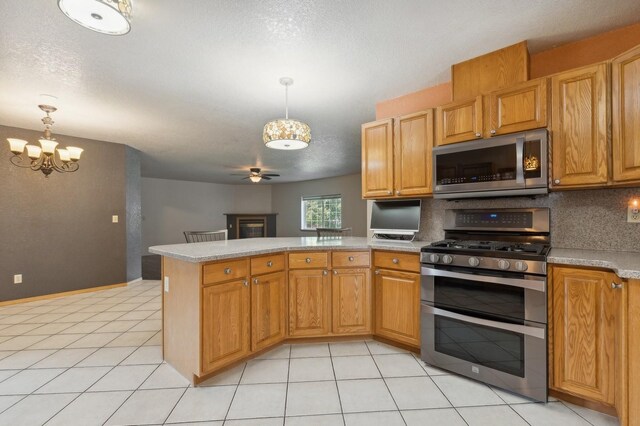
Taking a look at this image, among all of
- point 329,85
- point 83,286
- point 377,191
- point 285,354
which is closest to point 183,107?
point 329,85

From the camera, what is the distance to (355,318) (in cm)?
260

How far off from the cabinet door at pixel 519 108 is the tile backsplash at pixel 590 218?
0.60 meters

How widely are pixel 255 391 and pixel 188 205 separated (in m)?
8.75

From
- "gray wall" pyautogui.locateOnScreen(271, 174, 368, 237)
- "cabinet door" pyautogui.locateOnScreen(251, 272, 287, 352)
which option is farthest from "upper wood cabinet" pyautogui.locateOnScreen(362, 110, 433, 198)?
"gray wall" pyautogui.locateOnScreen(271, 174, 368, 237)

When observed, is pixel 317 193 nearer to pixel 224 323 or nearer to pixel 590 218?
pixel 224 323

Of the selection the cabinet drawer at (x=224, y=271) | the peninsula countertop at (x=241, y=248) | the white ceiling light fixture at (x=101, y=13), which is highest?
the white ceiling light fixture at (x=101, y=13)

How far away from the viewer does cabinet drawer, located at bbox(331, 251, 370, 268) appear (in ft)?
8.52

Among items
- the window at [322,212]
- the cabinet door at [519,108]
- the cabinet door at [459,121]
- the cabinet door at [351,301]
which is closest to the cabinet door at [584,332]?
the cabinet door at [519,108]

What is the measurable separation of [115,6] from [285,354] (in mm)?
2568

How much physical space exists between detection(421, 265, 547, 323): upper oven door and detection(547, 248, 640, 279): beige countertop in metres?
0.17

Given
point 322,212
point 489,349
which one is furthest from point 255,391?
point 322,212

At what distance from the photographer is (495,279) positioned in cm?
190

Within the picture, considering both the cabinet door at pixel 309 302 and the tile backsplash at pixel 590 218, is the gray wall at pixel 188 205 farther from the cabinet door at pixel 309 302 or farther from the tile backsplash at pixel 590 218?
the tile backsplash at pixel 590 218

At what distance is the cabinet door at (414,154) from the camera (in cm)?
254
